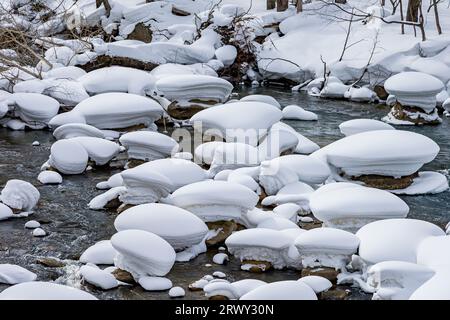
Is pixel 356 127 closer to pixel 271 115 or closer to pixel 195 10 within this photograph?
pixel 271 115

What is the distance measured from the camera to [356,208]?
4.82m

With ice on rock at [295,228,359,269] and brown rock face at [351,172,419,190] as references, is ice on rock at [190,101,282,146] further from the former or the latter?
ice on rock at [295,228,359,269]

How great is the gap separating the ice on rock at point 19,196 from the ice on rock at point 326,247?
209 cm

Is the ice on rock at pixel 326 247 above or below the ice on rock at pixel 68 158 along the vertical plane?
above

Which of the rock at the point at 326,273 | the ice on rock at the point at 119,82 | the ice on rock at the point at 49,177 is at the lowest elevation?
the ice on rock at the point at 119,82

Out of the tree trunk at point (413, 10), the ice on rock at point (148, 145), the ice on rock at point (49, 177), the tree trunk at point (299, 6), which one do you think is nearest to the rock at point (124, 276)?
the ice on rock at point (49, 177)

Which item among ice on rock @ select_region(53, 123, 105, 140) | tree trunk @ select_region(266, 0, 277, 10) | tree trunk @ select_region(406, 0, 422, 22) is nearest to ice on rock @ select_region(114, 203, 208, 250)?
Answer: ice on rock @ select_region(53, 123, 105, 140)

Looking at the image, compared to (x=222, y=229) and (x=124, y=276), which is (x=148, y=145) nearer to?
(x=222, y=229)

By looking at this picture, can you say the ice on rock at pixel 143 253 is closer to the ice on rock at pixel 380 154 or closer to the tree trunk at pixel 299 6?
the ice on rock at pixel 380 154

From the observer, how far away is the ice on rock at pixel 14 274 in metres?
4.01

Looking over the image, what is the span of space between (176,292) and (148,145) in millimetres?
2797
